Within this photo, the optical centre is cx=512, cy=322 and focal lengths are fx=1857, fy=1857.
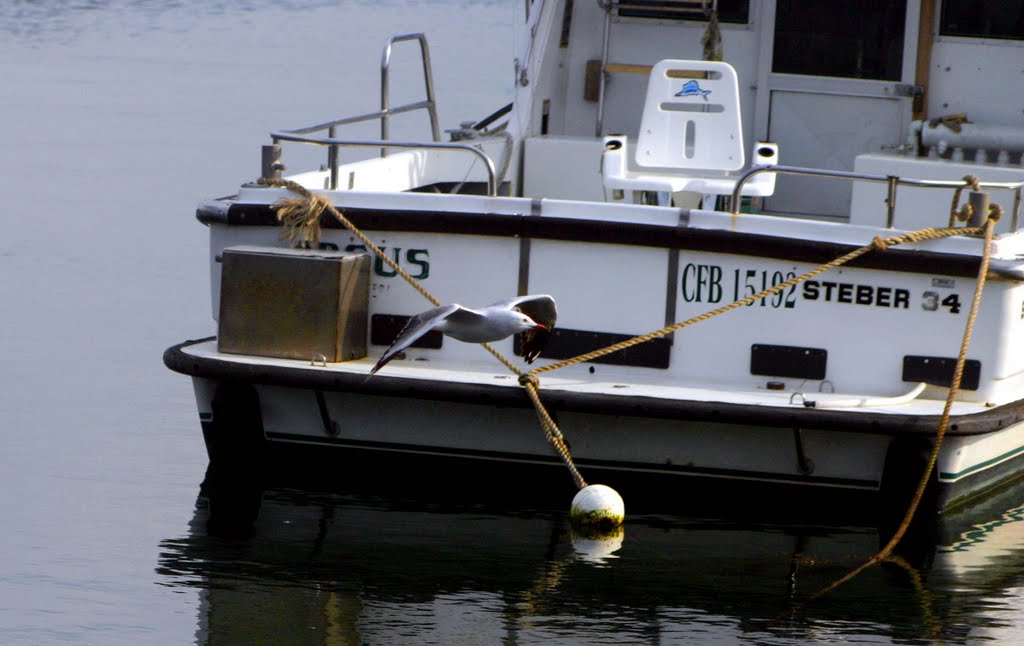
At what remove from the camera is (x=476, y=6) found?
35375 millimetres

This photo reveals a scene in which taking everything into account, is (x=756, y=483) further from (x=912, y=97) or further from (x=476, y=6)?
(x=476, y=6)

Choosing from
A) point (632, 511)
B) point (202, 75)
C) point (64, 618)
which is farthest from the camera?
point (202, 75)

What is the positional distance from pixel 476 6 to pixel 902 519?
28598 mm

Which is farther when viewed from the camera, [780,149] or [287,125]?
[287,125]

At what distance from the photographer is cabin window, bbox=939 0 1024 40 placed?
10.1 meters

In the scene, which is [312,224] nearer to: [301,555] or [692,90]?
[301,555]

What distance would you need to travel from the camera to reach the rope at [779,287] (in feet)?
24.2

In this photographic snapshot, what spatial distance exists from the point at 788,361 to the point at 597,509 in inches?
39.3

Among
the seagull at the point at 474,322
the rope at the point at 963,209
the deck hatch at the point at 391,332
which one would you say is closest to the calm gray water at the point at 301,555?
the deck hatch at the point at 391,332

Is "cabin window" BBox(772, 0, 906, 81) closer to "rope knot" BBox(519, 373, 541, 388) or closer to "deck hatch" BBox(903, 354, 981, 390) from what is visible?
"deck hatch" BBox(903, 354, 981, 390)

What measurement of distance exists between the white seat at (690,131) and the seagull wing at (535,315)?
1.91 m

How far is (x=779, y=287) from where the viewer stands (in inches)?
294

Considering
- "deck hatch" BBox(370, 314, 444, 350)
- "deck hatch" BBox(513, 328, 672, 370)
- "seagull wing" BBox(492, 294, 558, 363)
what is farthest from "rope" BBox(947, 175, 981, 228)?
"deck hatch" BBox(370, 314, 444, 350)

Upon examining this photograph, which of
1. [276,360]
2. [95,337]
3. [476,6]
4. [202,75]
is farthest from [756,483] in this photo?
[476,6]
